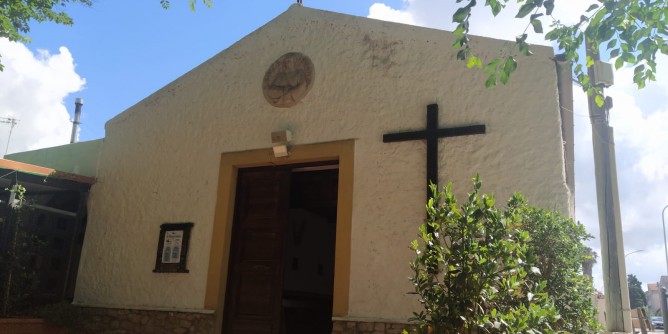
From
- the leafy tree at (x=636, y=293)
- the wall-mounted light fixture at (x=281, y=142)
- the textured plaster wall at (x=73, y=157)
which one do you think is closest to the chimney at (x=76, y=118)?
the textured plaster wall at (x=73, y=157)

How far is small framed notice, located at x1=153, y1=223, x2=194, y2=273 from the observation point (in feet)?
25.7

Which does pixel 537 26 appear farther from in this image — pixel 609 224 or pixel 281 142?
pixel 281 142

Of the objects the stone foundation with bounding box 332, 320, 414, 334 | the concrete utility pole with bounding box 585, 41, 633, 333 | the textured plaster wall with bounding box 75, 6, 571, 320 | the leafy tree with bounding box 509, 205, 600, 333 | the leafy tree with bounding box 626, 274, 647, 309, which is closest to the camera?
the leafy tree with bounding box 509, 205, 600, 333

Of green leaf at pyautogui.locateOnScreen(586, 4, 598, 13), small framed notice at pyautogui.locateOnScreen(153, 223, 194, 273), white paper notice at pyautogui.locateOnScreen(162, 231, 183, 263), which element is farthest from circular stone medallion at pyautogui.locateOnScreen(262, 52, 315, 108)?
green leaf at pyautogui.locateOnScreen(586, 4, 598, 13)

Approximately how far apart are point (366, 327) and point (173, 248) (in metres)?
3.21

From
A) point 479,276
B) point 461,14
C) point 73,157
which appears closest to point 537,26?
point 461,14

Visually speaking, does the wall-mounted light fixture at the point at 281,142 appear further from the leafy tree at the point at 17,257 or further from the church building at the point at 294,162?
the leafy tree at the point at 17,257

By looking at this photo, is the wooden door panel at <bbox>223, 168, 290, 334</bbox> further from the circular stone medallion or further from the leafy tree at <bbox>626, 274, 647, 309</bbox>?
the leafy tree at <bbox>626, 274, 647, 309</bbox>

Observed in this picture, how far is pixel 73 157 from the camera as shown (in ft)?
33.2

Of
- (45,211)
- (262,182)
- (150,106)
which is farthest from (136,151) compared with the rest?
(262,182)

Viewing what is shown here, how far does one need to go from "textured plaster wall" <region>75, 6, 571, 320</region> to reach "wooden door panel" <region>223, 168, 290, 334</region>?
17.5 inches

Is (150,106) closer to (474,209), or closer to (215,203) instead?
(215,203)

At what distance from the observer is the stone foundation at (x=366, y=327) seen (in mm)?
6246

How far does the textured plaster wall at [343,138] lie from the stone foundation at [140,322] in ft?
0.47
